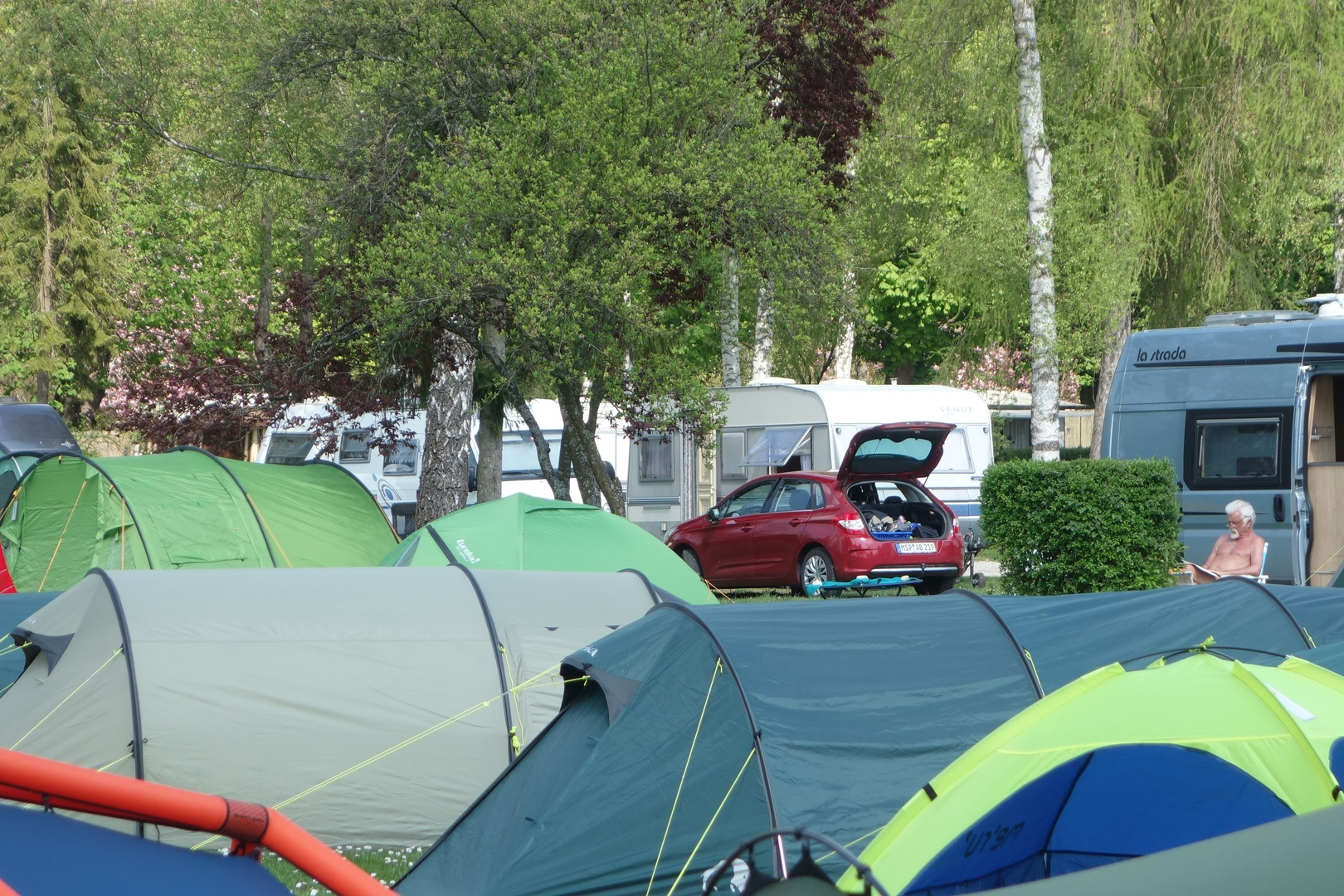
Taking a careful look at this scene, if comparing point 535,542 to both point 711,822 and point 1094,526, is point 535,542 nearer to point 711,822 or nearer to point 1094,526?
point 1094,526

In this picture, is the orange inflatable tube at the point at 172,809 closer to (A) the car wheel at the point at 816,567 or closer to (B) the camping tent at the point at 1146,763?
(B) the camping tent at the point at 1146,763

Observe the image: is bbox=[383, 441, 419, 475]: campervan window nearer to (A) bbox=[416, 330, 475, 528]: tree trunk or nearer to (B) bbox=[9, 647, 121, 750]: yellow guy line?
(A) bbox=[416, 330, 475, 528]: tree trunk

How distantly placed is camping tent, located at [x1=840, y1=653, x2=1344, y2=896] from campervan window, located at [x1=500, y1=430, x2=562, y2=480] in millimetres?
15940

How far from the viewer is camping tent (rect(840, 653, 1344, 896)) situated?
3.99m

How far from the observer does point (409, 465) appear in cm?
→ 2000

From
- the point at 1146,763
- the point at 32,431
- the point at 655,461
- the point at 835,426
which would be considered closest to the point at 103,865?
the point at 1146,763

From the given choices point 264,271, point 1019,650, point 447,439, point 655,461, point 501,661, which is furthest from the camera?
point 264,271

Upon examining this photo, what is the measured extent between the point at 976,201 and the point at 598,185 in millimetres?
8929

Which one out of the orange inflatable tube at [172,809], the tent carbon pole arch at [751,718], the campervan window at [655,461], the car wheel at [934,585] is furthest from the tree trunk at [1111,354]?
the orange inflatable tube at [172,809]

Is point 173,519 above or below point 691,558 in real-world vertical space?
above

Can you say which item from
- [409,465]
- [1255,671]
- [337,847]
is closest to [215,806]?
[1255,671]

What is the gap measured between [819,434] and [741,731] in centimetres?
1245

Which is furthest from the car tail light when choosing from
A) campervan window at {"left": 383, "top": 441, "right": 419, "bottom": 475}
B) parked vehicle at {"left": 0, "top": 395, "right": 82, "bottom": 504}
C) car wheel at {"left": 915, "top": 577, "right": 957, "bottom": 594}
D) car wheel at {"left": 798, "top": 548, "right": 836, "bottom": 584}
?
parked vehicle at {"left": 0, "top": 395, "right": 82, "bottom": 504}

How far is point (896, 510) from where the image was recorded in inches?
601
